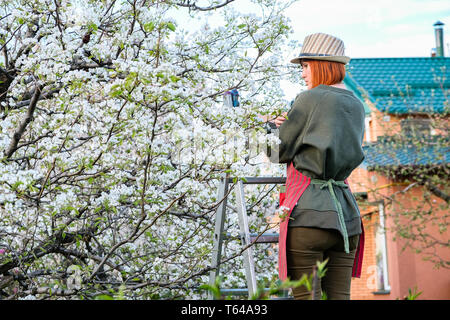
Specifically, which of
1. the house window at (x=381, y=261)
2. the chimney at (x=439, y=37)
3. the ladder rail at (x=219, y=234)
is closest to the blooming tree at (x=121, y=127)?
the ladder rail at (x=219, y=234)

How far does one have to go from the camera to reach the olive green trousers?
268cm

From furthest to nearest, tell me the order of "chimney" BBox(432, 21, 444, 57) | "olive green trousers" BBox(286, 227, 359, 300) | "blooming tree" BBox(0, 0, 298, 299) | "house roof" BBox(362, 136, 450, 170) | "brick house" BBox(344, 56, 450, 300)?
"chimney" BBox(432, 21, 444, 57) → "brick house" BBox(344, 56, 450, 300) → "house roof" BBox(362, 136, 450, 170) → "blooming tree" BBox(0, 0, 298, 299) → "olive green trousers" BBox(286, 227, 359, 300)

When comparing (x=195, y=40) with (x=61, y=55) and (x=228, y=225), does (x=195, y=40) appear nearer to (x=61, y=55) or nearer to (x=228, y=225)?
(x=61, y=55)

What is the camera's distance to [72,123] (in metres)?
3.58

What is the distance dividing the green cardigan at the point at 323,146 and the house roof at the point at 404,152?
908 centimetres

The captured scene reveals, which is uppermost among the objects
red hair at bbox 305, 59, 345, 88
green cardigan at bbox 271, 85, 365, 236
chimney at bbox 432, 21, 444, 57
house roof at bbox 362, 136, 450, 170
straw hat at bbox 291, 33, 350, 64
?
chimney at bbox 432, 21, 444, 57

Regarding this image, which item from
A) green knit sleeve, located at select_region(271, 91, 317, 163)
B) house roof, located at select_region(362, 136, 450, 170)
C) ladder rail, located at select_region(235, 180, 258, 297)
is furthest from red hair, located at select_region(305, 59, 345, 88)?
house roof, located at select_region(362, 136, 450, 170)

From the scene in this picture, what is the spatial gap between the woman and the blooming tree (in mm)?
218

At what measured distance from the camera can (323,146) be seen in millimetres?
2699

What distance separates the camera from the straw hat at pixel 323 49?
2.94m

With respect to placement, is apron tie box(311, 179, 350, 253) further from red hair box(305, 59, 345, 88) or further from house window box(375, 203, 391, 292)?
house window box(375, 203, 391, 292)

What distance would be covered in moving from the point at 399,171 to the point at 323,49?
10.7 m
